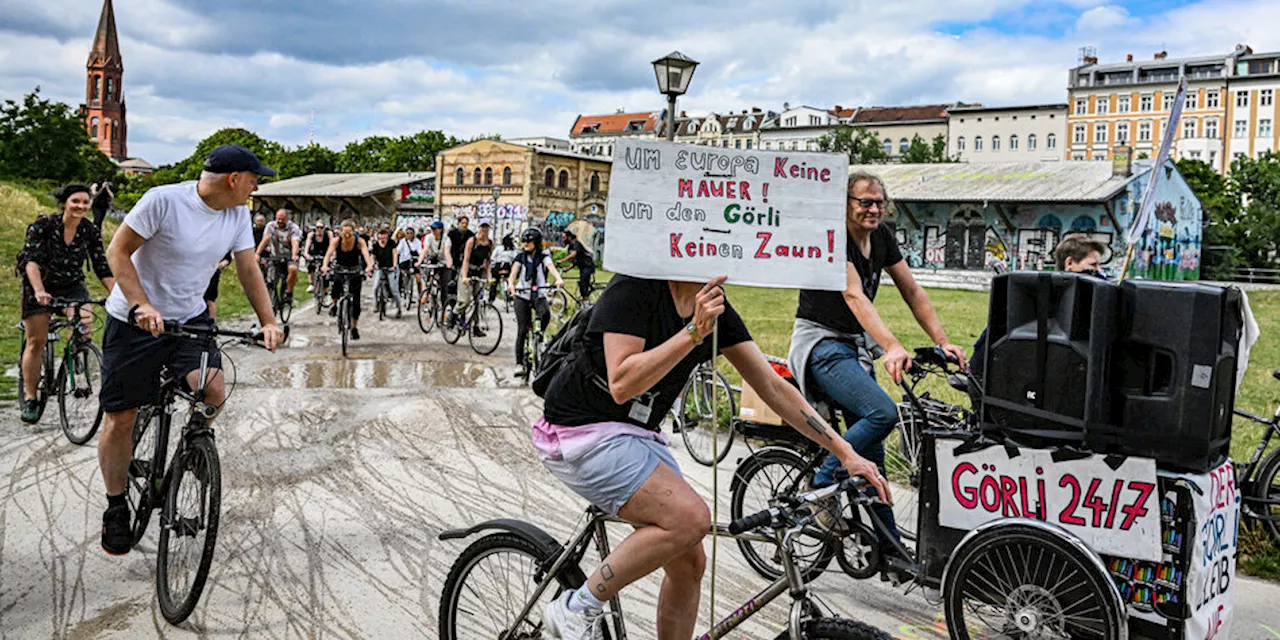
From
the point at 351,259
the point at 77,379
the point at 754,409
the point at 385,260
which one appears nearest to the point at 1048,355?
the point at 754,409

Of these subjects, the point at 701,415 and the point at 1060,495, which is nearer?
the point at 1060,495

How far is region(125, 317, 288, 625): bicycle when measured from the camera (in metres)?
4.27

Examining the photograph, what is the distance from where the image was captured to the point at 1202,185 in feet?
204

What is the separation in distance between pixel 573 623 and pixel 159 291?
2.92 m

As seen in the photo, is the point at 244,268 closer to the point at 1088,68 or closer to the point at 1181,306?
the point at 1181,306

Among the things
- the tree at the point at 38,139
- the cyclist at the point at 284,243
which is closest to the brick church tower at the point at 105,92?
the tree at the point at 38,139

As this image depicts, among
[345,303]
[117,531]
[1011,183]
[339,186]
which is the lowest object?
[117,531]

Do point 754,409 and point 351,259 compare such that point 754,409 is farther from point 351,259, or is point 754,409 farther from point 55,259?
point 351,259

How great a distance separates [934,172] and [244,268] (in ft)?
163

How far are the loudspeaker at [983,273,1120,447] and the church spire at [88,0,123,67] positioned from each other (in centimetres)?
17534

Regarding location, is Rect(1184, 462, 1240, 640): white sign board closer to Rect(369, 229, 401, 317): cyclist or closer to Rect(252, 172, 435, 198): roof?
Rect(369, 229, 401, 317): cyclist

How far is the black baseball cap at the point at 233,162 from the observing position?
15.3 feet

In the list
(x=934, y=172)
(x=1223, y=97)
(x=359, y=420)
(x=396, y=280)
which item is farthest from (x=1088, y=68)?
(x=359, y=420)

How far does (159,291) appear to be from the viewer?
15.8ft
